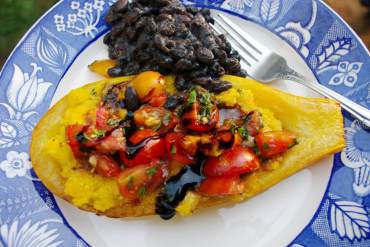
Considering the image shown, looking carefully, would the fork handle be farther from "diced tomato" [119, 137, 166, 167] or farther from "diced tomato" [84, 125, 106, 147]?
"diced tomato" [84, 125, 106, 147]

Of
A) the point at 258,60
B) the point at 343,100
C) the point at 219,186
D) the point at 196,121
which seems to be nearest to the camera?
the point at 196,121

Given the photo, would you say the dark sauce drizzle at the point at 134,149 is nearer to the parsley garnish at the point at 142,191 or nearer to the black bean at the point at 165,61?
the parsley garnish at the point at 142,191

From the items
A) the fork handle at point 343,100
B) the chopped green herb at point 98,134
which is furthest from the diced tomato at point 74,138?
the fork handle at point 343,100

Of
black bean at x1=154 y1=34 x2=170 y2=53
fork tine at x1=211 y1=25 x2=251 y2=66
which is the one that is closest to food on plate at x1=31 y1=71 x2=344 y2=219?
black bean at x1=154 y1=34 x2=170 y2=53

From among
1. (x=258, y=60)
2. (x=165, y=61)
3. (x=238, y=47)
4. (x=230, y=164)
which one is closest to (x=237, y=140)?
(x=230, y=164)

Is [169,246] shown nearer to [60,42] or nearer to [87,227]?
[87,227]

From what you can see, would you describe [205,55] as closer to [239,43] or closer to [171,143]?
[239,43]

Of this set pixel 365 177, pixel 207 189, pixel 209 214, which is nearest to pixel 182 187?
pixel 207 189
